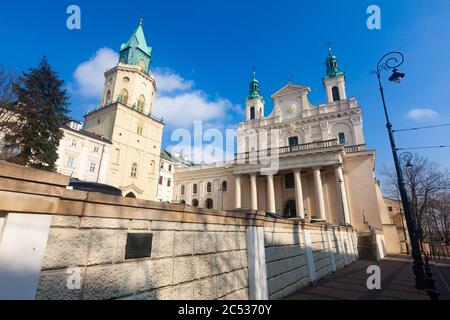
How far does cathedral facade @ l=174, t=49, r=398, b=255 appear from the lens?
1127 inches

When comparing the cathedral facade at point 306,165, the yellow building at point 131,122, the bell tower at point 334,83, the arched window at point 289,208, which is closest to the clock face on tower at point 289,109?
the cathedral facade at point 306,165

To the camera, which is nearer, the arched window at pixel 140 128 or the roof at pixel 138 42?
the arched window at pixel 140 128

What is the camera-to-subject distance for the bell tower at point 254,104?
42.9 m

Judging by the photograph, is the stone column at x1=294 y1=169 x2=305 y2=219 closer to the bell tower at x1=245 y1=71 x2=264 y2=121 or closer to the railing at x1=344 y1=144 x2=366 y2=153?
the railing at x1=344 y1=144 x2=366 y2=153

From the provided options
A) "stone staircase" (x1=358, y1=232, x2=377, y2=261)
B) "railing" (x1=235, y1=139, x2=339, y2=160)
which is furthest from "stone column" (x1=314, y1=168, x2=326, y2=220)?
"stone staircase" (x1=358, y1=232, x2=377, y2=261)

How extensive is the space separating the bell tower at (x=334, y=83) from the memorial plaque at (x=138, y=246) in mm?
39655

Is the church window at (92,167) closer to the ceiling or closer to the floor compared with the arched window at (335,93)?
closer to the floor

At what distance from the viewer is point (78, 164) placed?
31.1 meters

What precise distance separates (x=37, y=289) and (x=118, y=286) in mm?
910

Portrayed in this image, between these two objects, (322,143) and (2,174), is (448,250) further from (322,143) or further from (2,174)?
(2,174)

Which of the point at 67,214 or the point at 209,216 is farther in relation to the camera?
the point at 209,216

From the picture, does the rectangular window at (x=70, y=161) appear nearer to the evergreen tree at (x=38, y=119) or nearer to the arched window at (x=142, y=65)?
the evergreen tree at (x=38, y=119)

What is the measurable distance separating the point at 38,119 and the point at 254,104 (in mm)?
32651
